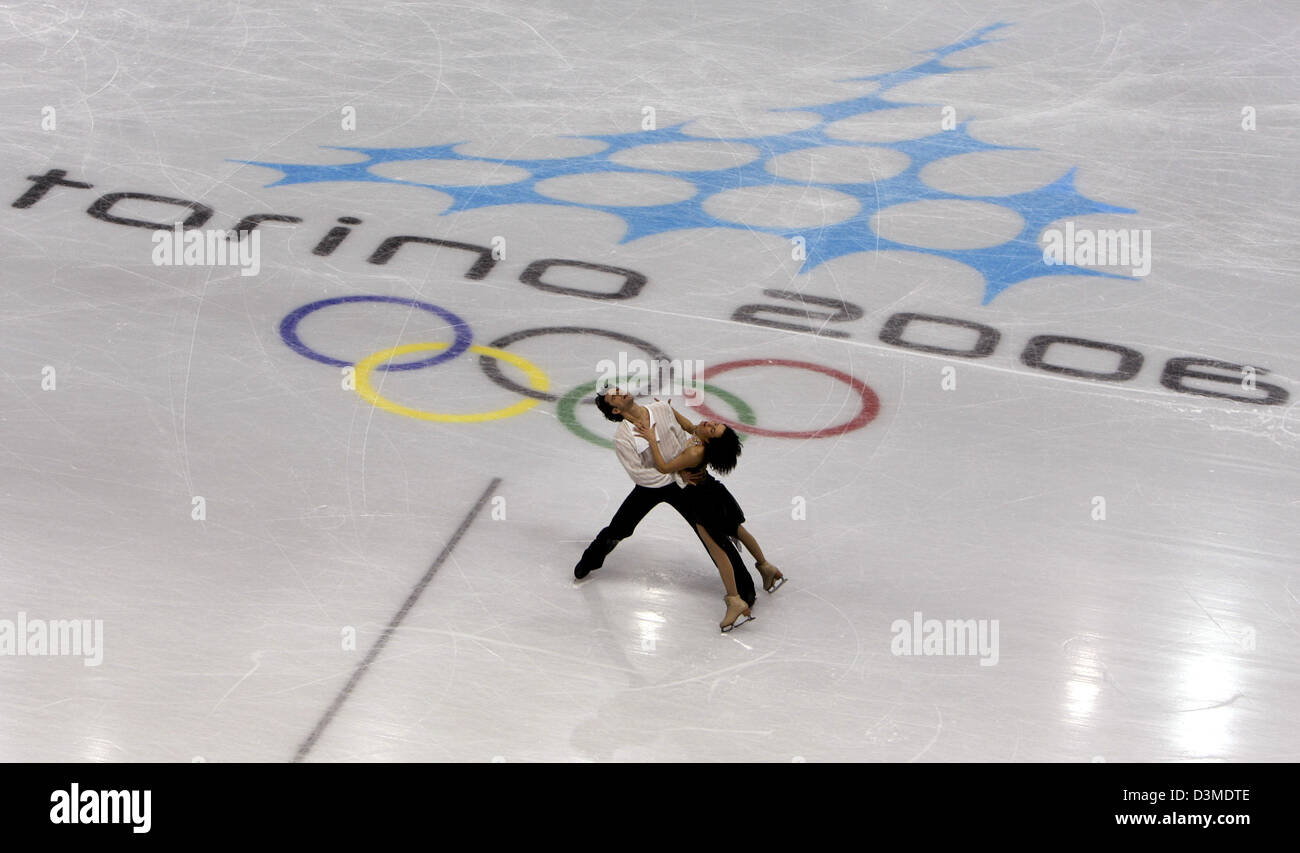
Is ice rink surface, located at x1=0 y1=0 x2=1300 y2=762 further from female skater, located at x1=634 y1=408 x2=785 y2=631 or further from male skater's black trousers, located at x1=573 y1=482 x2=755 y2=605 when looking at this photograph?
female skater, located at x1=634 y1=408 x2=785 y2=631

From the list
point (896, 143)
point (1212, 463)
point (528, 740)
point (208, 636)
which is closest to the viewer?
point (528, 740)

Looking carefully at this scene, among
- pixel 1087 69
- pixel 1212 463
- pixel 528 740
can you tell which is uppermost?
pixel 1087 69

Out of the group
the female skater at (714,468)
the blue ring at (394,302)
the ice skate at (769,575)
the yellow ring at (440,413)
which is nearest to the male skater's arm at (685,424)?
the female skater at (714,468)

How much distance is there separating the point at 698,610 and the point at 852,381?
2.68 m

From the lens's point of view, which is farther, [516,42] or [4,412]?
[516,42]

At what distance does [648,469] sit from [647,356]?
275 cm

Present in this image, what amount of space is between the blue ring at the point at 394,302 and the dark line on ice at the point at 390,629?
150 centimetres

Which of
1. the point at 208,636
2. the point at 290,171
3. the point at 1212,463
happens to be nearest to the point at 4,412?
the point at 208,636

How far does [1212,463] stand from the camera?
9008 mm

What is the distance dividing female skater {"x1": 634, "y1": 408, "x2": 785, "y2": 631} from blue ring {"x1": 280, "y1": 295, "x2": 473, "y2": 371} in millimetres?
2795

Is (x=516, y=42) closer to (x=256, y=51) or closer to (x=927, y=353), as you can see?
(x=256, y=51)

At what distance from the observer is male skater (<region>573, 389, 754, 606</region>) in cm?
724

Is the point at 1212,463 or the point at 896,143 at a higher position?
the point at 896,143

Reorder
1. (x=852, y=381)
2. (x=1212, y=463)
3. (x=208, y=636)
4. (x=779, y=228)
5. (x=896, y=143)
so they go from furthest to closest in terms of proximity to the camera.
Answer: (x=896, y=143)
(x=779, y=228)
(x=852, y=381)
(x=1212, y=463)
(x=208, y=636)
